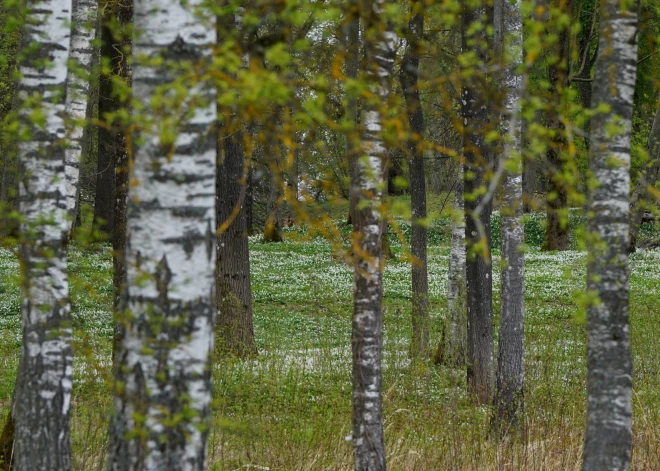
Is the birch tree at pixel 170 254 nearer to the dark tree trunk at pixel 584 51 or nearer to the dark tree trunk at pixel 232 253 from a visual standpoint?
the dark tree trunk at pixel 232 253

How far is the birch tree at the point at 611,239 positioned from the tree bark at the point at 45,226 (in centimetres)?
263

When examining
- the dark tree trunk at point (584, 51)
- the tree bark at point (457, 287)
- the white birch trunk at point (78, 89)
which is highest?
the dark tree trunk at point (584, 51)

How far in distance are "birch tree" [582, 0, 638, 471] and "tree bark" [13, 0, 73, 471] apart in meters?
2.63

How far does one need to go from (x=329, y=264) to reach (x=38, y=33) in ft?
66.9

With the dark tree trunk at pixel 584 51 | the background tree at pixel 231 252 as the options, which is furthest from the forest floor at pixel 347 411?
the dark tree trunk at pixel 584 51

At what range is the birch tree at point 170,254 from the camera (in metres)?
3.07

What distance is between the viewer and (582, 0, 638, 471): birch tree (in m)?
3.97

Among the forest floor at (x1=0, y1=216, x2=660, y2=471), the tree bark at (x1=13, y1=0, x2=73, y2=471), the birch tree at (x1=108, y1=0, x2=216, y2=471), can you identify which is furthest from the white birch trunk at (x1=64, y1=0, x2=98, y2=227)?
the birch tree at (x1=108, y1=0, x2=216, y2=471)

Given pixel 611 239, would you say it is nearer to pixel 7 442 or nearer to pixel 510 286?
pixel 7 442

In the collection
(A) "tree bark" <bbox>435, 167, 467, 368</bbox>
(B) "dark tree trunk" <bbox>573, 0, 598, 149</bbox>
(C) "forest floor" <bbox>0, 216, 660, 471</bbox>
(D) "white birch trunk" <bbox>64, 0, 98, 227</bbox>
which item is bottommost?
(C) "forest floor" <bbox>0, 216, 660, 471</bbox>

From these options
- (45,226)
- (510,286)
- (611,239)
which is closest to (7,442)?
(45,226)

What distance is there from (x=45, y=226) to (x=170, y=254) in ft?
4.57

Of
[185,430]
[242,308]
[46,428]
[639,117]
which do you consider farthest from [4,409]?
[639,117]

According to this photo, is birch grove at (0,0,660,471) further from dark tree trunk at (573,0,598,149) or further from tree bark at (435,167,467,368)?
dark tree trunk at (573,0,598,149)
